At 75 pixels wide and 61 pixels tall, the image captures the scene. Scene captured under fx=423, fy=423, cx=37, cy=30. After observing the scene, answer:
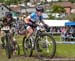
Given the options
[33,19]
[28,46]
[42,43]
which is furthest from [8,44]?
[42,43]


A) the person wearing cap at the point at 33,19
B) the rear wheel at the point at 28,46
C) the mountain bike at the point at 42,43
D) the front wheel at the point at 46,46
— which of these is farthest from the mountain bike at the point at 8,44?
the front wheel at the point at 46,46

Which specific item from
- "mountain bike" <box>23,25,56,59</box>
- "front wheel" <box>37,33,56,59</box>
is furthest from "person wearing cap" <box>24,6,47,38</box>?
"front wheel" <box>37,33,56,59</box>

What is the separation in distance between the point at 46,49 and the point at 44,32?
452 mm

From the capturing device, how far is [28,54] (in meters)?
9.77

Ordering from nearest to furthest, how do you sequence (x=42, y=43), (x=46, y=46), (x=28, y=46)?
(x=42, y=43) < (x=46, y=46) < (x=28, y=46)

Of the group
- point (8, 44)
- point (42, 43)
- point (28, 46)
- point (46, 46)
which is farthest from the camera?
point (8, 44)

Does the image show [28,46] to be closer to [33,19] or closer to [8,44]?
[8,44]

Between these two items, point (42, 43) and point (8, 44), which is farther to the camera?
point (8, 44)

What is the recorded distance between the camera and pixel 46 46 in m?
9.07

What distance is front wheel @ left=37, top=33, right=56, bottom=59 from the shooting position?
8.63 meters

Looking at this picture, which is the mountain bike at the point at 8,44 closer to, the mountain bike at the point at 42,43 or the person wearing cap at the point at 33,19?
the person wearing cap at the point at 33,19

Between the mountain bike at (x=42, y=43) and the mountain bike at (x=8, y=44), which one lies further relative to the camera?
the mountain bike at (x=8, y=44)

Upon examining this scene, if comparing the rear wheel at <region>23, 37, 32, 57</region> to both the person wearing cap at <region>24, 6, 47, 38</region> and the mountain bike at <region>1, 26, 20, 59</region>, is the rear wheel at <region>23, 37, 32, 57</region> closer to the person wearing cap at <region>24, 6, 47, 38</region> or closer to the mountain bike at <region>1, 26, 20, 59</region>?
the person wearing cap at <region>24, 6, 47, 38</region>

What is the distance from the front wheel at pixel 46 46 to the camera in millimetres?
8633
